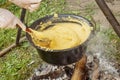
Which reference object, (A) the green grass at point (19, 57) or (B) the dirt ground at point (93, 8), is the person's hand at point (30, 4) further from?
(B) the dirt ground at point (93, 8)

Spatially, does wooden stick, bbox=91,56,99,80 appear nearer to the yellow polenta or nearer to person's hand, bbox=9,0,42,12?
the yellow polenta

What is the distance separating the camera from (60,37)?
2008 millimetres

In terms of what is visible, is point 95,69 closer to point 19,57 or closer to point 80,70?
point 80,70

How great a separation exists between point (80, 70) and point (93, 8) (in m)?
1.63

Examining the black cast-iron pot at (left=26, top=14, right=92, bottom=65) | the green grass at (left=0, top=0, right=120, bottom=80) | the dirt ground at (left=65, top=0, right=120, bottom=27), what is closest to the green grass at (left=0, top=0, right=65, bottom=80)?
the green grass at (left=0, top=0, right=120, bottom=80)

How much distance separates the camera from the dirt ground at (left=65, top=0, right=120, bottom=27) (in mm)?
3684

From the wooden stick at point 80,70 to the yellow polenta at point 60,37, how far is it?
506mm

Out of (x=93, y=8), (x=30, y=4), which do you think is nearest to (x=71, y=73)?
(x=30, y=4)

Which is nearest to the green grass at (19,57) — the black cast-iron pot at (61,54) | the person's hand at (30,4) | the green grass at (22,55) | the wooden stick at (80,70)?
the green grass at (22,55)

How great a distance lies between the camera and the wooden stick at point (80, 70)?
2.45 m

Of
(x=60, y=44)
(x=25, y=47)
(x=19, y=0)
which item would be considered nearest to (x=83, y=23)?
(x=60, y=44)

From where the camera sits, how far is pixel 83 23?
2.19 meters

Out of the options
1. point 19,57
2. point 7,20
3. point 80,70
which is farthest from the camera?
point 19,57

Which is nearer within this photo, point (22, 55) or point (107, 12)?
point (107, 12)
